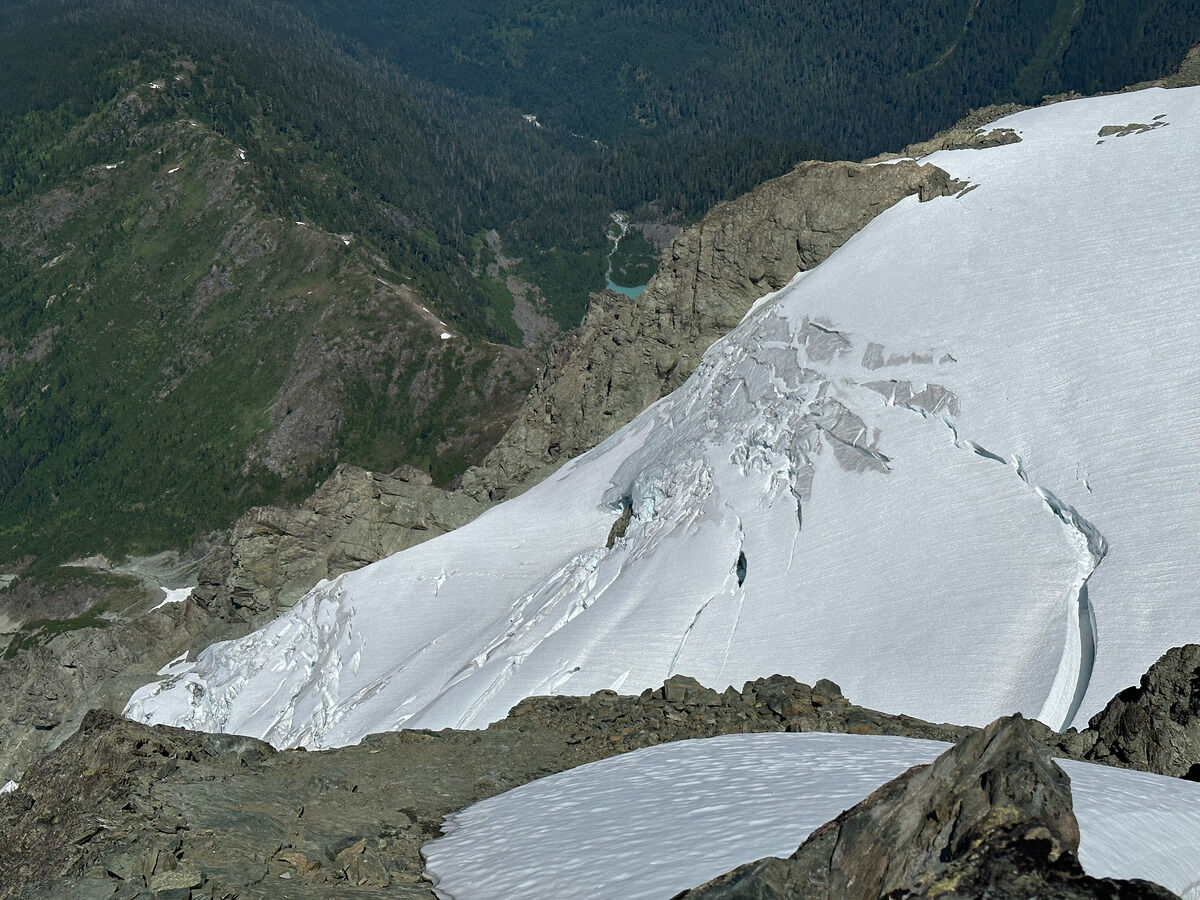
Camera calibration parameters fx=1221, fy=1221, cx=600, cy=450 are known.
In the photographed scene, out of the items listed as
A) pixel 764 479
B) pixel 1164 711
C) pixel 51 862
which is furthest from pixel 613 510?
pixel 51 862

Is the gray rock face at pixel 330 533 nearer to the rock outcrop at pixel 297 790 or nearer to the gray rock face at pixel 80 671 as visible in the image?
the gray rock face at pixel 80 671

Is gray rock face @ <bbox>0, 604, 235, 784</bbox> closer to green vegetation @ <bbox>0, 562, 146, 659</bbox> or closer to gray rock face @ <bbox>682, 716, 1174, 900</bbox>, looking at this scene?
gray rock face @ <bbox>682, 716, 1174, 900</bbox>

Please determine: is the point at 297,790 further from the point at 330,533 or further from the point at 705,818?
the point at 330,533

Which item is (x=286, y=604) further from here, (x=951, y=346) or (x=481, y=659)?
(x=951, y=346)

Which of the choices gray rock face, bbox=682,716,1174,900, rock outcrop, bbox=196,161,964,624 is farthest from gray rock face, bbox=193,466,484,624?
gray rock face, bbox=682,716,1174,900

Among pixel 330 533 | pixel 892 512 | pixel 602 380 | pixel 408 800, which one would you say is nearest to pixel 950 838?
pixel 408 800

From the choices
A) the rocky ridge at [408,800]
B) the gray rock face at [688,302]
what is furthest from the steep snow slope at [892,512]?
the rocky ridge at [408,800]

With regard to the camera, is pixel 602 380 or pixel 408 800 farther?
pixel 602 380
